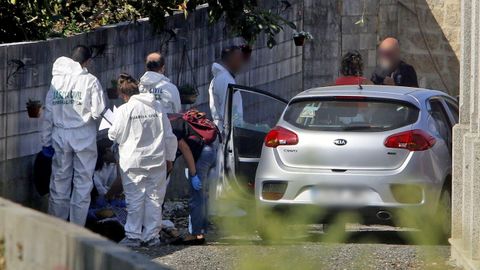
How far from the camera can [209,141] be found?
12016 mm

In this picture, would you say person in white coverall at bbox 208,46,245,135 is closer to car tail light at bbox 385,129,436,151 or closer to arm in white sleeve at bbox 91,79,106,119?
arm in white sleeve at bbox 91,79,106,119

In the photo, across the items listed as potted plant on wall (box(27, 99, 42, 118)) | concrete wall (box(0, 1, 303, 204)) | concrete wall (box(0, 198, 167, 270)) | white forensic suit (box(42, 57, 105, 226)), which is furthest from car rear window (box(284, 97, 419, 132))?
concrete wall (box(0, 198, 167, 270))

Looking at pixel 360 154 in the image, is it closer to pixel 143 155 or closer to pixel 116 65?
pixel 143 155

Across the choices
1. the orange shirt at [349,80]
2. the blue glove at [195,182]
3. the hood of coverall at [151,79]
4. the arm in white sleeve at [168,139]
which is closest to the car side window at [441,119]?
the orange shirt at [349,80]

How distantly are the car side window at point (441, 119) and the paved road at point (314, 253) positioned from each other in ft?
3.57

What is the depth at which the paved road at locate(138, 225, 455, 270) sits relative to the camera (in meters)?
5.28

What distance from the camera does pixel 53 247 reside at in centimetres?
607

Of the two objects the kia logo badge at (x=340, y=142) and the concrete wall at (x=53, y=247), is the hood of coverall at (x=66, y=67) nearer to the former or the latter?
the kia logo badge at (x=340, y=142)

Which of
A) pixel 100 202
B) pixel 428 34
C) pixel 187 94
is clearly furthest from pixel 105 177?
pixel 428 34

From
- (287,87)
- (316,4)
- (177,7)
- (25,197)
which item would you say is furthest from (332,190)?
(316,4)

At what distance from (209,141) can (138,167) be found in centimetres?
83

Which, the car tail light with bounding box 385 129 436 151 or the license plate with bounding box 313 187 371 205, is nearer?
the license plate with bounding box 313 187 371 205

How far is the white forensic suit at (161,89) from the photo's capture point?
41.9 ft

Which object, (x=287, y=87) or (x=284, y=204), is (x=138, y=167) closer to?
(x=284, y=204)
